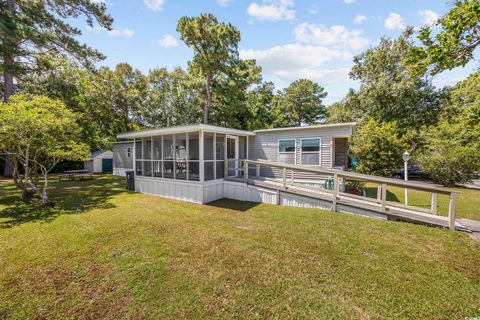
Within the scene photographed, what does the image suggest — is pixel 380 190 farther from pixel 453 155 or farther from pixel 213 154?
pixel 453 155

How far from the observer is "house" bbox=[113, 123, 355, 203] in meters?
8.10

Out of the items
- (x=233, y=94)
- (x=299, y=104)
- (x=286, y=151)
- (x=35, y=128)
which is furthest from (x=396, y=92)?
(x=35, y=128)

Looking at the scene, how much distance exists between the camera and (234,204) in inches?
307

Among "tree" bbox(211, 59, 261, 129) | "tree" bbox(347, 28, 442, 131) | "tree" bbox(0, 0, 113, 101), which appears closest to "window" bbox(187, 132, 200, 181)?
"tree" bbox(211, 59, 261, 129)

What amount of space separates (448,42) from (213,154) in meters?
7.04

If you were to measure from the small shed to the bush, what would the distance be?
26691mm

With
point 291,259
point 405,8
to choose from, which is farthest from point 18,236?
point 405,8

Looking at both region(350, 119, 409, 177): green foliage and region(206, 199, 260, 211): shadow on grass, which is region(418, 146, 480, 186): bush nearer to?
region(350, 119, 409, 177): green foliage

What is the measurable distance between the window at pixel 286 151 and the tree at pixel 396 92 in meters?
12.5

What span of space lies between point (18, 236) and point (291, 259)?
6.28 m

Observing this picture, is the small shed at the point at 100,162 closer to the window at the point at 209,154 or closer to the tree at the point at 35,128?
the tree at the point at 35,128

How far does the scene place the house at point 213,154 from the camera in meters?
8.10

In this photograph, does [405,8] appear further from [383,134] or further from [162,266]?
[162,266]

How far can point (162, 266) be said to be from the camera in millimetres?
3559
